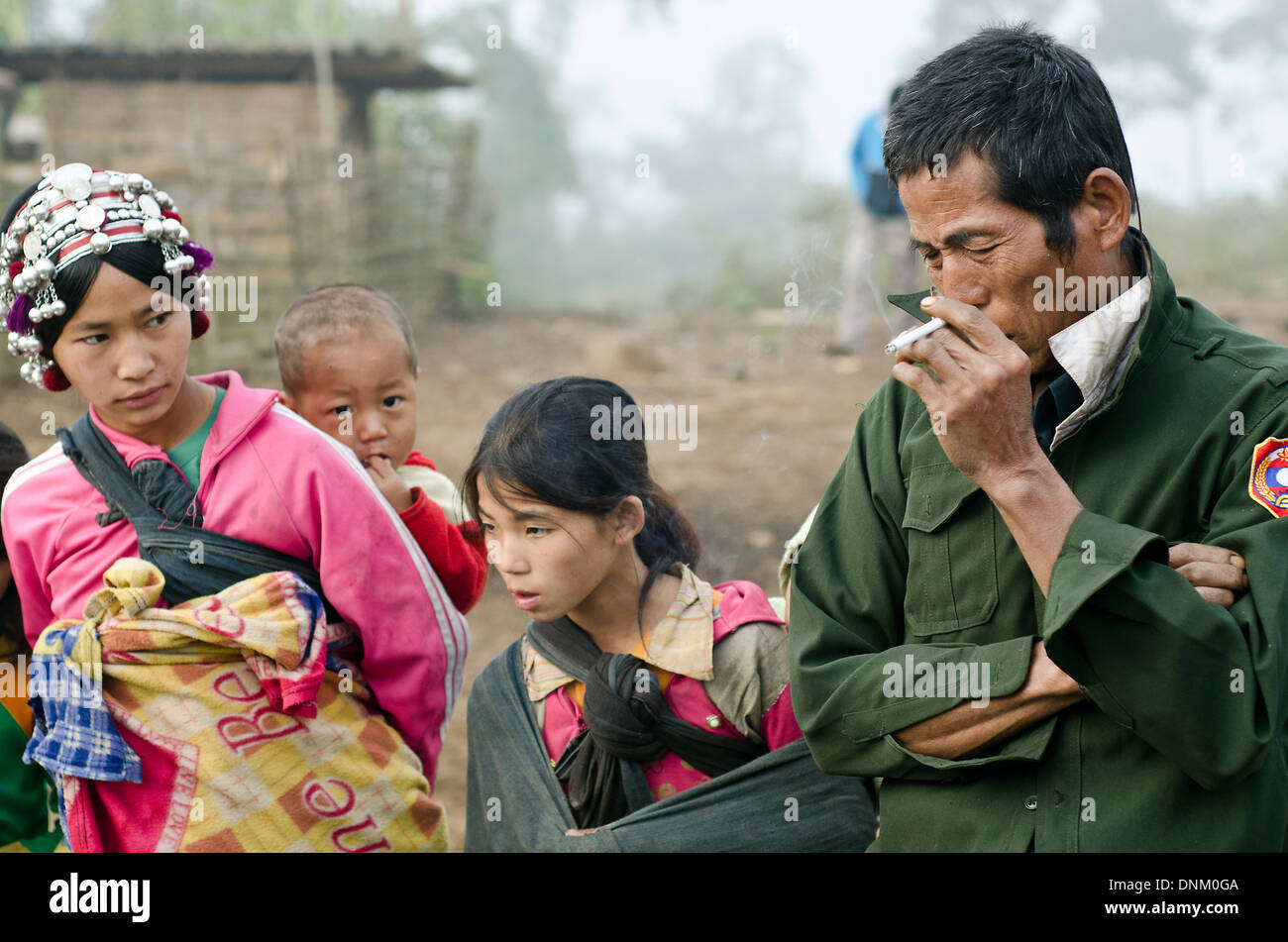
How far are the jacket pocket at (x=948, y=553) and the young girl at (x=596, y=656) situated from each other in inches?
20.7

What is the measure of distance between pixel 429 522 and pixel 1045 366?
1.52 meters

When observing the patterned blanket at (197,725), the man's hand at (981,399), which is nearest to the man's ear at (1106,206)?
the man's hand at (981,399)

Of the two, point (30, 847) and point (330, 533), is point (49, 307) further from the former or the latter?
point (30, 847)

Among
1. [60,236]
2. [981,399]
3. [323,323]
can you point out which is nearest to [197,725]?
[60,236]

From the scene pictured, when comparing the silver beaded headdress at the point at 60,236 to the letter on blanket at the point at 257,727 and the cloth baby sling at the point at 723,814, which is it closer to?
the letter on blanket at the point at 257,727

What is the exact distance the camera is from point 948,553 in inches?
80.8

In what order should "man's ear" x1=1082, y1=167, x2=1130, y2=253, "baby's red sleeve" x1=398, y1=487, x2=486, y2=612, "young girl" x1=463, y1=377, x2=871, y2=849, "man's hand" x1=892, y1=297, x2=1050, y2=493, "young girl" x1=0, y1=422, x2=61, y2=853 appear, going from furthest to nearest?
"baby's red sleeve" x1=398, y1=487, x2=486, y2=612
"young girl" x1=0, y1=422, x2=61, y2=853
"young girl" x1=463, y1=377, x2=871, y2=849
"man's ear" x1=1082, y1=167, x2=1130, y2=253
"man's hand" x1=892, y1=297, x2=1050, y2=493

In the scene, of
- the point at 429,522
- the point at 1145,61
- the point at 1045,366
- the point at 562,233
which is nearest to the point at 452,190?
the point at 429,522

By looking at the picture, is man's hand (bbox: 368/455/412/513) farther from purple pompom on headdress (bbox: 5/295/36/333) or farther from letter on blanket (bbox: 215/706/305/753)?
purple pompom on headdress (bbox: 5/295/36/333)

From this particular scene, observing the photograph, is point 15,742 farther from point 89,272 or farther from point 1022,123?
point 1022,123

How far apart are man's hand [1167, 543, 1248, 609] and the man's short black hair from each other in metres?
0.51

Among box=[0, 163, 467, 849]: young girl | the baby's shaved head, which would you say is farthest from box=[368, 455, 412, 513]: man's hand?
the baby's shaved head

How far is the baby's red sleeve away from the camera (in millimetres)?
2857

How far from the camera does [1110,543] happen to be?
1.68 m
